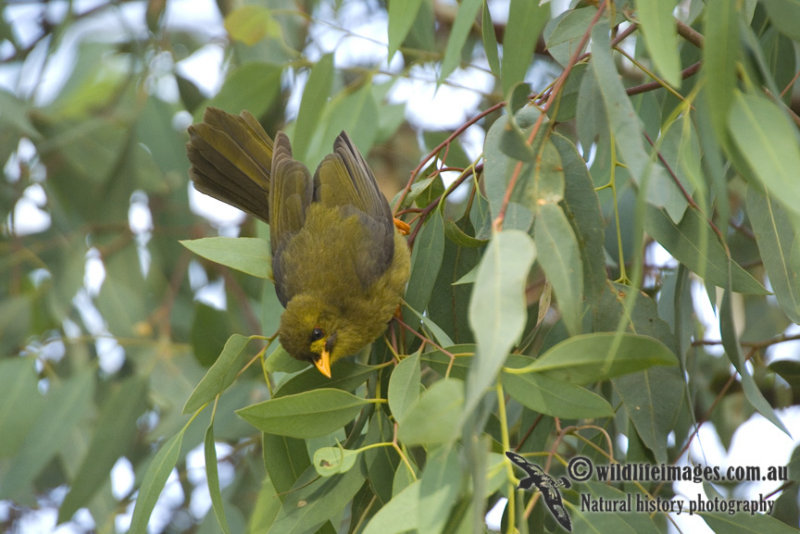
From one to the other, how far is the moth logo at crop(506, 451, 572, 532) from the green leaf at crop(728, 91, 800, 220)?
760mm

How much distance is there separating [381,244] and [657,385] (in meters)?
1.29

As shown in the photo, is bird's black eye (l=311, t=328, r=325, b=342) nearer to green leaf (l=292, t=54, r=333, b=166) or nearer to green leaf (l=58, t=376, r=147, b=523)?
green leaf (l=292, t=54, r=333, b=166)

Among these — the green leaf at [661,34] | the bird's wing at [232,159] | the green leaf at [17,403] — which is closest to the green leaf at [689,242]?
the green leaf at [661,34]

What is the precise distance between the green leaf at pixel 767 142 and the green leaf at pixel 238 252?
4.41 ft

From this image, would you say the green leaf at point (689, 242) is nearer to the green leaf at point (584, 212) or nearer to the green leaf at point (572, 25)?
the green leaf at point (584, 212)

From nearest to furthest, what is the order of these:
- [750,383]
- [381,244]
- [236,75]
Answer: [750,383], [381,244], [236,75]

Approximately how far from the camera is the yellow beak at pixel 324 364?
2363 millimetres

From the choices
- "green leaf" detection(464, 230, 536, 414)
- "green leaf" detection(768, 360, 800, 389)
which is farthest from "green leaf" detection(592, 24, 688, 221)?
"green leaf" detection(768, 360, 800, 389)

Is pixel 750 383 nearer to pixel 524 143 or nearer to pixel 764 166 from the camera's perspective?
pixel 764 166

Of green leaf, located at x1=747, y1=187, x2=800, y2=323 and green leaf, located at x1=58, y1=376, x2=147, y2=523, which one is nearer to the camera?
green leaf, located at x1=747, y1=187, x2=800, y2=323

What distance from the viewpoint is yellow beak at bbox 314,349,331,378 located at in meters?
2.36

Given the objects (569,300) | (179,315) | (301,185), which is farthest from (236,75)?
(569,300)

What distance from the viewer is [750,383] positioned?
202 cm

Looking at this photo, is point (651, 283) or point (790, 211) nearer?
point (790, 211)
